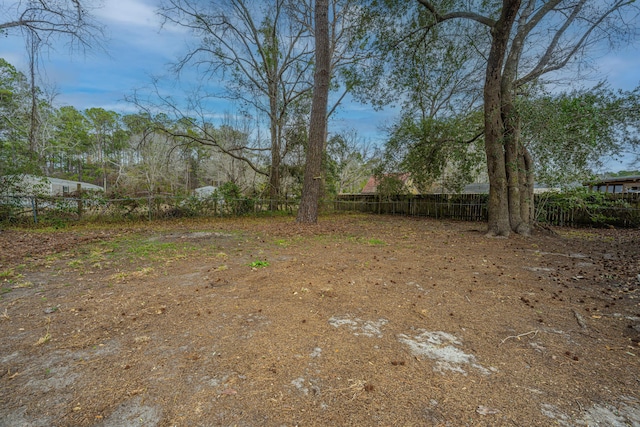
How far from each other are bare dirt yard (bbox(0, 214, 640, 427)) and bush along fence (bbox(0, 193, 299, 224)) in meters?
6.58

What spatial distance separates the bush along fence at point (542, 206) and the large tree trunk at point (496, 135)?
153 centimetres

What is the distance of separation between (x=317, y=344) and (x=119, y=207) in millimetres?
10766

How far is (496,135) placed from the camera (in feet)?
21.0

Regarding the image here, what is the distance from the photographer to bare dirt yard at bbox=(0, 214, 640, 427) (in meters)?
1.32

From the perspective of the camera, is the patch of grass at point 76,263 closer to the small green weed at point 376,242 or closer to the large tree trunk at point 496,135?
the small green weed at point 376,242

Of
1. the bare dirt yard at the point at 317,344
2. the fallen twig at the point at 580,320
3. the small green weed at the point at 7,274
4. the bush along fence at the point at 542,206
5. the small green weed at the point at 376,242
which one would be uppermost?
the bush along fence at the point at 542,206

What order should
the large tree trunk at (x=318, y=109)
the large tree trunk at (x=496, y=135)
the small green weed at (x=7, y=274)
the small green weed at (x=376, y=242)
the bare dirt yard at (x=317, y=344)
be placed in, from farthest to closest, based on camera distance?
the large tree trunk at (x=318, y=109)
the large tree trunk at (x=496, y=135)
the small green weed at (x=376, y=242)
the small green weed at (x=7, y=274)
the bare dirt yard at (x=317, y=344)

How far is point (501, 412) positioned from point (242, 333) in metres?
1.63

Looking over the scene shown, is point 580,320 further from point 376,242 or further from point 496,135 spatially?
point 496,135

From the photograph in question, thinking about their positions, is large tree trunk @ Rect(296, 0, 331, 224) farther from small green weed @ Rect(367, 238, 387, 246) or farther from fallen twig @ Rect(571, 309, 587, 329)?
fallen twig @ Rect(571, 309, 587, 329)

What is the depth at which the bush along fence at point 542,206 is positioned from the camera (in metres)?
8.22

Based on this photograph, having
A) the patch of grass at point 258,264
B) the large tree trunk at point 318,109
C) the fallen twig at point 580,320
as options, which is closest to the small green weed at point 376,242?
the patch of grass at point 258,264

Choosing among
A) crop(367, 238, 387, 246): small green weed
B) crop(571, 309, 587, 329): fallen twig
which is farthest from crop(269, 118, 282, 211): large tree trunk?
crop(571, 309, 587, 329): fallen twig

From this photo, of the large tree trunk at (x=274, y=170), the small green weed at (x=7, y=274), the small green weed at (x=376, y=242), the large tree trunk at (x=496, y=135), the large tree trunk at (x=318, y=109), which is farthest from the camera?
the large tree trunk at (x=274, y=170)
